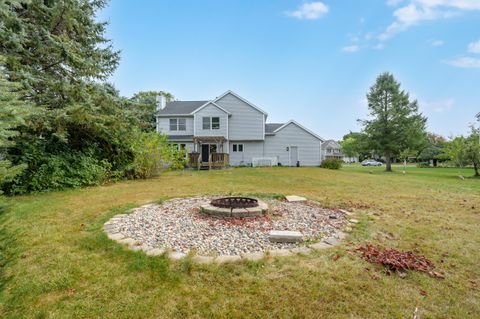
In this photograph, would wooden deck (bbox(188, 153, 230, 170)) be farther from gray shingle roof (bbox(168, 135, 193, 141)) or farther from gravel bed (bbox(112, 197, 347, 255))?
gravel bed (bbox(112, 197, 347, 255))

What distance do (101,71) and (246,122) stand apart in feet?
45.8

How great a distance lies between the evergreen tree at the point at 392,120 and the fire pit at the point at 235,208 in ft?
77.1

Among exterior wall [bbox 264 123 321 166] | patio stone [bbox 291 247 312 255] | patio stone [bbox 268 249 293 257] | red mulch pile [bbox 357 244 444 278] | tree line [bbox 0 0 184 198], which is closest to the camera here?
red mulch pile [bbox 357 244 444 278]

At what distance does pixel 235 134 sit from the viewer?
22359mm

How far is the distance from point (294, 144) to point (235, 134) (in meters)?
5.85

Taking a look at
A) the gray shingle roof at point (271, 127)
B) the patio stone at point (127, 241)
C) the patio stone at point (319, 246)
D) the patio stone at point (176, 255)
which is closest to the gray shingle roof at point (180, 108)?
the gray shingle roof at point (271, 127)

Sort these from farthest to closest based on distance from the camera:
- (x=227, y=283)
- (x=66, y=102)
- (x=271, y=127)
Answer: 1. (x=271, y=127)
2. (x=66, y=102)
3. (x=227, y=283)

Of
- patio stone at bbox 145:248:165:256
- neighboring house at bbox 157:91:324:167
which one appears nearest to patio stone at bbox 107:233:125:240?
patio stone at bbox 145:248:165:256

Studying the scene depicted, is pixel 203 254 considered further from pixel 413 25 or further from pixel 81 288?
pixel 413 25

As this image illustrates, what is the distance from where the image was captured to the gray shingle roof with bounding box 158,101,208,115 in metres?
22.2

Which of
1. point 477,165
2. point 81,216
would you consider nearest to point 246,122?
point 477,165

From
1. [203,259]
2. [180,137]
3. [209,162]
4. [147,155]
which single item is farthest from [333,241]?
[180,137]

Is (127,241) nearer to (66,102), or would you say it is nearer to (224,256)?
(224,256)

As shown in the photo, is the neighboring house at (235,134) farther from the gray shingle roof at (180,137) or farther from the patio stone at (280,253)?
the patio stone at (280,253)
